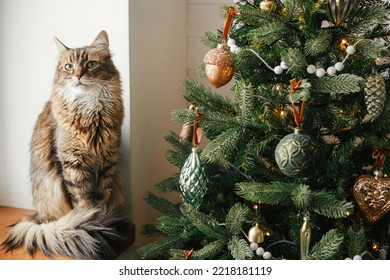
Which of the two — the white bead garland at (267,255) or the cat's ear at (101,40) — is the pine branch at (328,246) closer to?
the white bead garland at (267,255)

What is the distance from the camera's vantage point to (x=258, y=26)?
94 centimetres

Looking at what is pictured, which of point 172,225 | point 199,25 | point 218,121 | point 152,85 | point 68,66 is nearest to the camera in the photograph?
point 218,121

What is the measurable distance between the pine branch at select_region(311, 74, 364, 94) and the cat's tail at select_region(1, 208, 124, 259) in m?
0.64

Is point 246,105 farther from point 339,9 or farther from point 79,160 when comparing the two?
point 79,160

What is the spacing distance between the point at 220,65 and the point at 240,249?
1.22 ft

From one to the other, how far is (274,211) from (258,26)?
425 millimetres

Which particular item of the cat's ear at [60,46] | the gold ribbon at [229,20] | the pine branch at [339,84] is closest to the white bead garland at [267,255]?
the pine branch at [339,84]

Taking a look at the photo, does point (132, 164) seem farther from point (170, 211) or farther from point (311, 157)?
point (311, 157)

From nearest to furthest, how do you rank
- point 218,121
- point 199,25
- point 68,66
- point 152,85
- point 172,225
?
1. point 218,121
2. point 172,225
3. point 68,66
4. point 152,85
5. point 199,25

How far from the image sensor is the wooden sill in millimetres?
1126

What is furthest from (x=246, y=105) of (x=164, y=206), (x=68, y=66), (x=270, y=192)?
(x=68, y=66)

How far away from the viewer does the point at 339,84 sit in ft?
2.72

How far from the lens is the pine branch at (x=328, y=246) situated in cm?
85

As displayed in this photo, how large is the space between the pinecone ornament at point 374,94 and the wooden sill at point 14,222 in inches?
28.3
